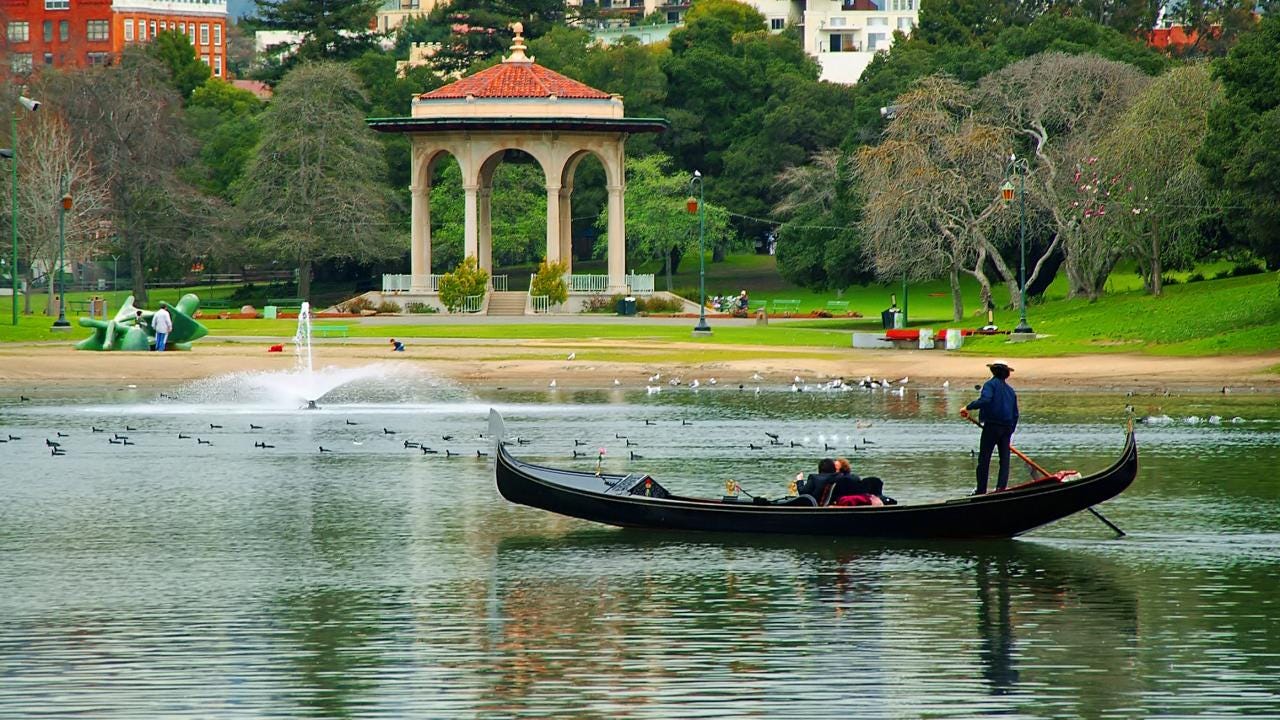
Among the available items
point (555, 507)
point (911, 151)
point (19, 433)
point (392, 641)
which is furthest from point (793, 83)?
point (392, 641)

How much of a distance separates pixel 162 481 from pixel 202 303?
252 ft

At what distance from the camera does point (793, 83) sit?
117 m

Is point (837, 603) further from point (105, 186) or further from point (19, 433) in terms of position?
point (105, 186)

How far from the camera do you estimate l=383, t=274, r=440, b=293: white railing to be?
92.1 metres

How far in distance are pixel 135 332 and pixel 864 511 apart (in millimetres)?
44825

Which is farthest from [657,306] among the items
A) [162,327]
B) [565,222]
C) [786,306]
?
[162,327]

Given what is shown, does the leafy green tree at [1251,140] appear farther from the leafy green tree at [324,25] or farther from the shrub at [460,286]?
the leafy green tree at [324,25]

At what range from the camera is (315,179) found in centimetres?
10244

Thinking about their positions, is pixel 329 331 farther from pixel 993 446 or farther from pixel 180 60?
pixel 180 60

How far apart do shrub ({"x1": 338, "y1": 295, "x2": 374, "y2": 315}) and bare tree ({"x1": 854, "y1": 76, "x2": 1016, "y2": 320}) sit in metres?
26.3

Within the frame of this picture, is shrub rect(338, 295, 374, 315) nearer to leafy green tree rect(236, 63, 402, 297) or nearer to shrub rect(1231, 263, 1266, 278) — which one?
leafy green tree rect(236, 63, 402, 297)

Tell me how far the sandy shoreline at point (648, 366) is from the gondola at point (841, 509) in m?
28.5

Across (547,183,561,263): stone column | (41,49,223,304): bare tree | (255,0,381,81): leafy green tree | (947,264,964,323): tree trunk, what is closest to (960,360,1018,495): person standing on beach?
(947,264,964,323): tree trunk

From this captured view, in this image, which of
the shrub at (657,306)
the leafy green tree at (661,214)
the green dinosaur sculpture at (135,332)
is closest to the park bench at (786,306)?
the shrub at (657,306)
